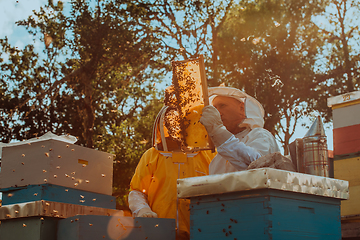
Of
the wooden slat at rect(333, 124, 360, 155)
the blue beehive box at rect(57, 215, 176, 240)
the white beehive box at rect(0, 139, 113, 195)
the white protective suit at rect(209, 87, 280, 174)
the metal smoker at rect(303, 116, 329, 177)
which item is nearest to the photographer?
the metal smoker at rect(303, 116, 329, 177)

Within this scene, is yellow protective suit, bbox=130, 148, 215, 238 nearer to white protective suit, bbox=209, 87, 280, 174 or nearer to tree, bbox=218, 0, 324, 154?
white protective suit, bbox=209, 87, 280, 174

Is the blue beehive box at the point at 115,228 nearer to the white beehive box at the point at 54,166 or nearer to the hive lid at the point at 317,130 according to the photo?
the white beehive box at the point at 54,166

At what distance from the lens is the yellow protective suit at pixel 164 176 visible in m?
3.09

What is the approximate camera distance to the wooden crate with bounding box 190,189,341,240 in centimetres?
150

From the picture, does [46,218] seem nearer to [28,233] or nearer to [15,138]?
[28,233]

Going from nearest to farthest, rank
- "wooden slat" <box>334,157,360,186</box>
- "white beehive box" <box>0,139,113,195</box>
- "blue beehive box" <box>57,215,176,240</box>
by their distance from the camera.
→ "blue beehive box" <box>57,215,176,240</box> → "white beehive box" <box>0,139,113,195</box> → "wooden slat" <box>334,157,360,186</box>

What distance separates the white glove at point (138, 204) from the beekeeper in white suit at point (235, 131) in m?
0.61

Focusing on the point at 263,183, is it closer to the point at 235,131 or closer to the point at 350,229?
the point at 235,131

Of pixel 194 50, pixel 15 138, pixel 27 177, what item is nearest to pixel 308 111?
pixel 194 50

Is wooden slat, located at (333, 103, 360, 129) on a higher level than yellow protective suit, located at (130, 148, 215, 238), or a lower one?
higher

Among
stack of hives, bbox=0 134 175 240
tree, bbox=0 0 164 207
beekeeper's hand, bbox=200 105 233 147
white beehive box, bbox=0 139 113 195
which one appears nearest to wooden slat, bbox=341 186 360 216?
beekeeper's hand, bbox=200 105 233 147

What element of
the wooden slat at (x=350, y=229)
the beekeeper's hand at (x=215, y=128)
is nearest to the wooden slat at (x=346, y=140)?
the wooden slat at (x=350, y=229)

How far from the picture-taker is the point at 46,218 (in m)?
2.63

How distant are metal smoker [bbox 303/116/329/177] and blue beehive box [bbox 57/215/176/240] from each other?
40.1 inches
